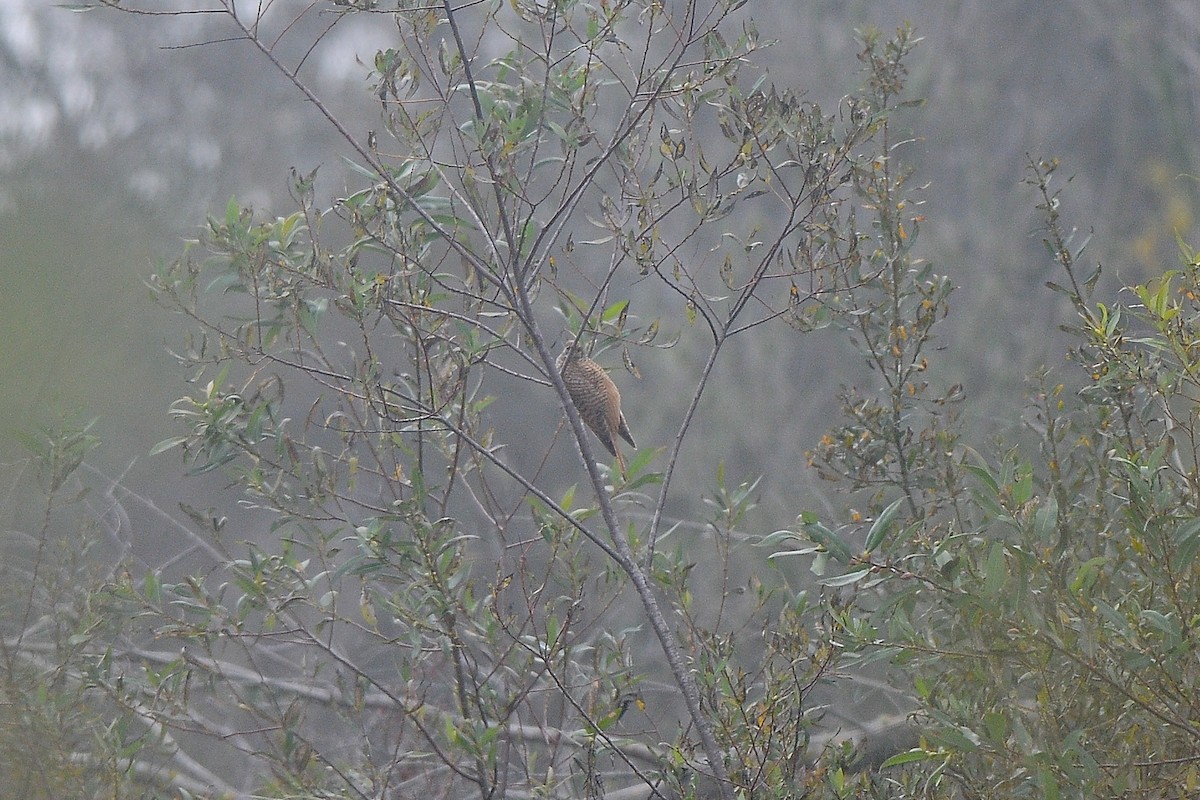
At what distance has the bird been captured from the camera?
1628mm

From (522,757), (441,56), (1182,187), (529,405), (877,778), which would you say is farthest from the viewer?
(529,405)

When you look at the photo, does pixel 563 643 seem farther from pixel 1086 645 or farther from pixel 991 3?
pixel 991 3

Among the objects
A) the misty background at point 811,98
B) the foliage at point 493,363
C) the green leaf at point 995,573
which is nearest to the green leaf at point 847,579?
the green leaf at point 995,573

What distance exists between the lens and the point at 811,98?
5398mm

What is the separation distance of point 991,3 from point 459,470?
4299mm

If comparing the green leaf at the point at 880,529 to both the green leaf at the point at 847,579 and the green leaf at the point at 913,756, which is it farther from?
the green leaf at the point at 913,756

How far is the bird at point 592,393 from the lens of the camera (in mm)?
1628

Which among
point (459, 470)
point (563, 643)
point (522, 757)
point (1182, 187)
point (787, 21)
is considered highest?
point (787, 21)

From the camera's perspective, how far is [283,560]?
1.58 m

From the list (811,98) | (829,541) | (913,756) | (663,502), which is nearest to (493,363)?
(663,502)

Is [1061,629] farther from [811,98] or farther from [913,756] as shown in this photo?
[811,98]

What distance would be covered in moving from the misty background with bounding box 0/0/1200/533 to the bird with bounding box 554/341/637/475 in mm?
1415

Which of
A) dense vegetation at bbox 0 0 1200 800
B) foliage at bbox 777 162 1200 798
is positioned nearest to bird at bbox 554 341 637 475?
dense vegetation at bbox 0 0 1200 800

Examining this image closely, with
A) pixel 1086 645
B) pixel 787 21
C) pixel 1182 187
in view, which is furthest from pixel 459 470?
pixel 787 21
